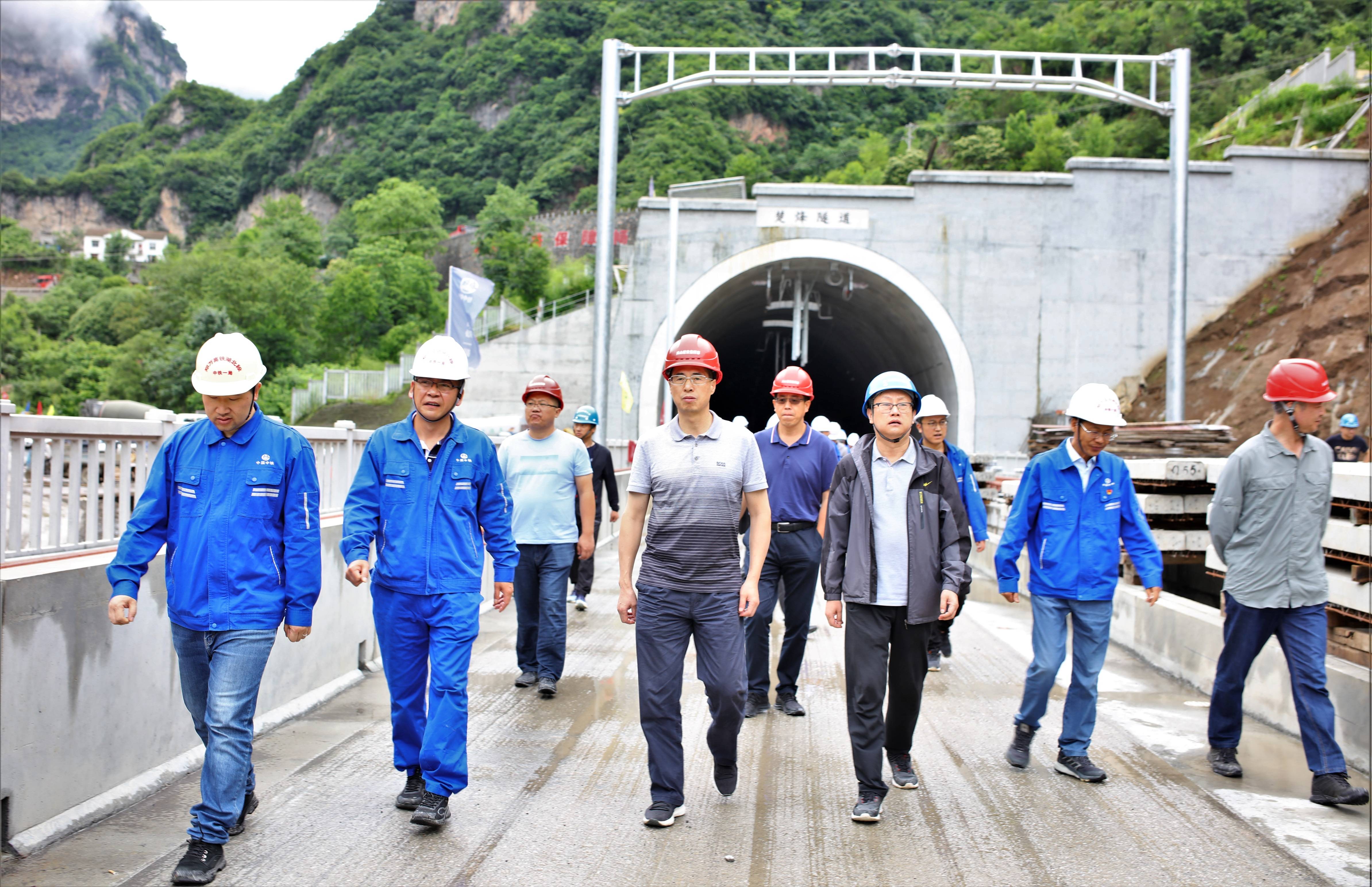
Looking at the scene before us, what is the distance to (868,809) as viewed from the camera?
16.4 ft

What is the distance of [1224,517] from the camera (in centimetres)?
596

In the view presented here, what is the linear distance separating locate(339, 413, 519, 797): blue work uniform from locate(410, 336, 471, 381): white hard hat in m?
0.25

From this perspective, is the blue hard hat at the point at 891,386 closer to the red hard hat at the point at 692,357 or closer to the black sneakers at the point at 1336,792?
the red hard hat at the point at 692,357

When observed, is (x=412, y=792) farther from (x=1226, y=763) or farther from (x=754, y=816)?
(x=1226, y=763)

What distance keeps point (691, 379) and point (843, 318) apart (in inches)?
1290

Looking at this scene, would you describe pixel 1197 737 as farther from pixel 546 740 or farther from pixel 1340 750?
pixel 546 740

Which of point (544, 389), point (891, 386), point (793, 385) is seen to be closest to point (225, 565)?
point (891, 386)

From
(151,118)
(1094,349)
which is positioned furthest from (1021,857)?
(151,118)

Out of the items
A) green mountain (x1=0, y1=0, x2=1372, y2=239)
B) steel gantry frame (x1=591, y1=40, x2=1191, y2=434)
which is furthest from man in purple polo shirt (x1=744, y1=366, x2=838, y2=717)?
green mountain (x1=0, y1=0, x2=1372, y2=239)

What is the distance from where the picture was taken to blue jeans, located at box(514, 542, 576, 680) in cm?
774

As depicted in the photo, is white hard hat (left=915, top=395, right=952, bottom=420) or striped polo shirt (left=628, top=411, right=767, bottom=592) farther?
white hard hat (left=915, top=395, right=952, bottom=420)

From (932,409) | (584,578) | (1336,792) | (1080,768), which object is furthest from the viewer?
(584,578)

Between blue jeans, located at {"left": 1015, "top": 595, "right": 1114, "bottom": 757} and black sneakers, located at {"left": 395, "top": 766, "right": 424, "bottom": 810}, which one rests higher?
blue jeans, located at {"left": 1015, "top": 595, "right": 1114, "bottom": 757}

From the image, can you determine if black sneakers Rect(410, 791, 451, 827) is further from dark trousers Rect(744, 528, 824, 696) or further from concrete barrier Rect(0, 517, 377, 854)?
dark trousers Rect(744, 528, 824, 696)
